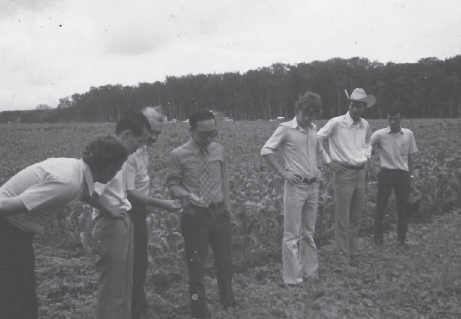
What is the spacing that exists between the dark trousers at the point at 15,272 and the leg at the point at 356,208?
13.2 feet

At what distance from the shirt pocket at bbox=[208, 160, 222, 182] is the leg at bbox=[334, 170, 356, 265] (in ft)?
7.07

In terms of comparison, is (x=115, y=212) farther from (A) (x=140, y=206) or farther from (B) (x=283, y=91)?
(B) (x=283, y=91)

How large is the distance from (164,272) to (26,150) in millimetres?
17606

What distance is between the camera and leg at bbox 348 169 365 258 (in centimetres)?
562

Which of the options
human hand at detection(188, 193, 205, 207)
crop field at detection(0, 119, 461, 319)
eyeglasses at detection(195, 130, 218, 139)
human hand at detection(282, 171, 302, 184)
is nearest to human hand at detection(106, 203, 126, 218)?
human hand at detection(188, 193, 205, 207)

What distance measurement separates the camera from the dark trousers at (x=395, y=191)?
6180mm

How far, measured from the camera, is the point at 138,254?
3.84 meters

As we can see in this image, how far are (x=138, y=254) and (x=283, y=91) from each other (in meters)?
71.7

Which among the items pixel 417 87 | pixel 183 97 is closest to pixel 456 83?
pixel 417 87

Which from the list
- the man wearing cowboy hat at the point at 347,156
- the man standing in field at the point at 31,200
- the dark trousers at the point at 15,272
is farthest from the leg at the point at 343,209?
the dark trousers at the point at 15,272

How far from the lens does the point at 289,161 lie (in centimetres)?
489

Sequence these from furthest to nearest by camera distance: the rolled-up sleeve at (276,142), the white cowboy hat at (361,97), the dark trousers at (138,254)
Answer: the white cowboy hat at (361,97), the rolled-up sleeve at (276,142), the dark trousers at (138,254)

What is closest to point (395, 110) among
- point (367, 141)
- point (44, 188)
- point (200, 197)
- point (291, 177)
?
point (367, 141)

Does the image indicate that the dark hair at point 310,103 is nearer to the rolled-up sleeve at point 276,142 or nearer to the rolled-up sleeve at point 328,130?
the rolled-up sleeve at point 276,142
